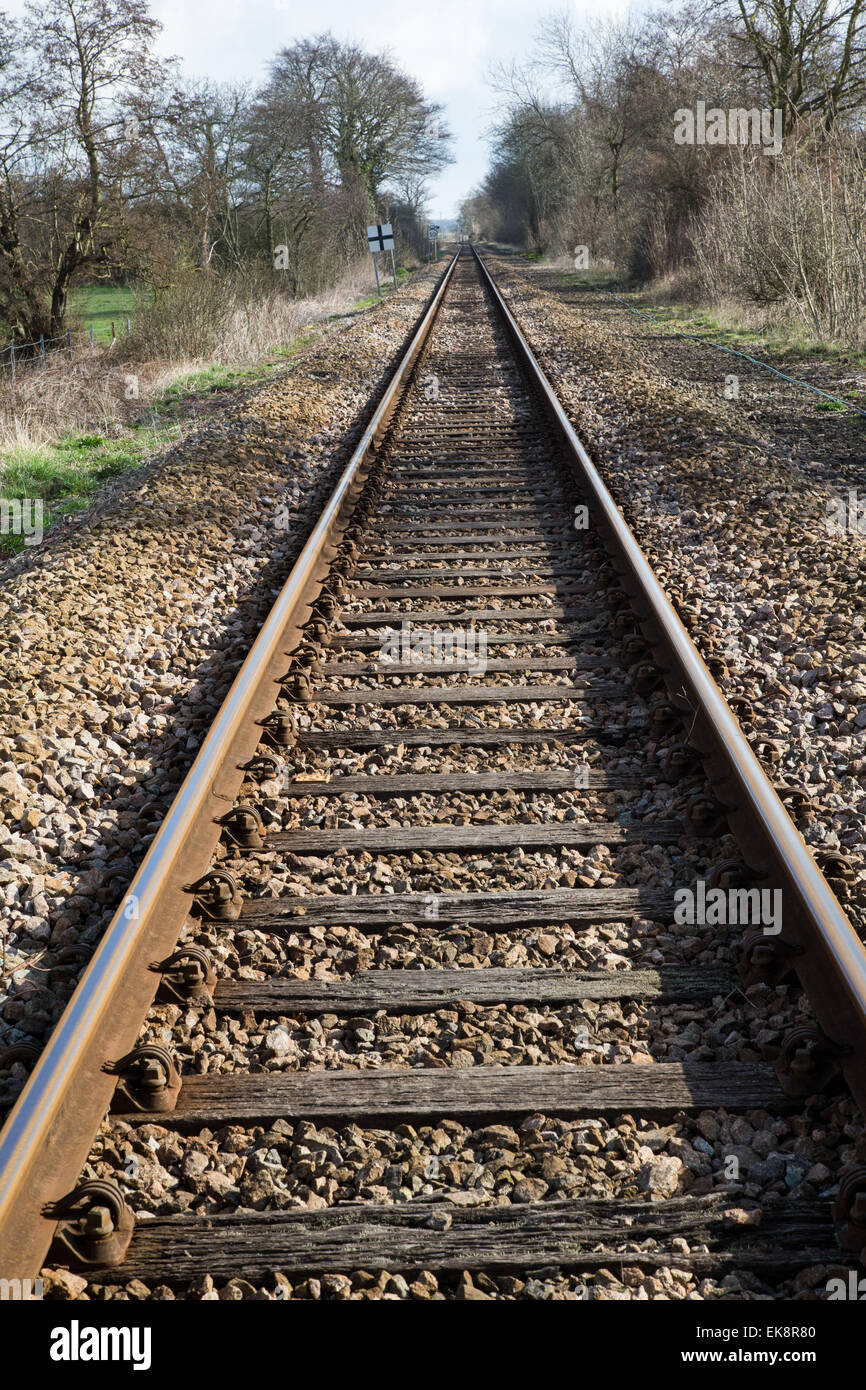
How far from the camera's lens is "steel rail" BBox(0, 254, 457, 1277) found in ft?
6.03

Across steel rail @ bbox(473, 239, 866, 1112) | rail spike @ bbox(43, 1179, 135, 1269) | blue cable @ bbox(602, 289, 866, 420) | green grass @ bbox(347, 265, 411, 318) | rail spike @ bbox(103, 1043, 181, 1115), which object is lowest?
rail spike @ bbox(43, 1179, 135, 1269)

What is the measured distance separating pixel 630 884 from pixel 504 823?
0.47 m

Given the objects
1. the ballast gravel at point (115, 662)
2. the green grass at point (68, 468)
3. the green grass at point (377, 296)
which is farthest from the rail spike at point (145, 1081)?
the green grass at point (377, 296)

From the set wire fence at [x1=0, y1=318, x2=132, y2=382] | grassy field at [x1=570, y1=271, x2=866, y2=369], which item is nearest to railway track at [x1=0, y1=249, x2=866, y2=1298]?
grassy field at [x1=570, y1=271, x2=866, y2=369]

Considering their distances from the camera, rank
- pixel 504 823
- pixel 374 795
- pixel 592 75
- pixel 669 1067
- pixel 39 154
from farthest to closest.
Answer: pixel 592 75 < pixel 39 154 < pixel 374 795 < pixel 504 823 < pixel 669 1067

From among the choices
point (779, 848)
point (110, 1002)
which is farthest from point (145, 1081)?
point (779, 848)

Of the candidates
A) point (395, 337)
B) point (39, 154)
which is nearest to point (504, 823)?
point (395, 337)

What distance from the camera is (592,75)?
40.3 metres

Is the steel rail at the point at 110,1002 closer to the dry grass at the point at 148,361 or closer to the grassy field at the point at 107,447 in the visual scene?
the grassy field at the point at 107,447

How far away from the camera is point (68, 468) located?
30.0ft

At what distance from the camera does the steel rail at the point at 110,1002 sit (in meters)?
1.84

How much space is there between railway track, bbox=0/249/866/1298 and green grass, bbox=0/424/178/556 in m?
4.68

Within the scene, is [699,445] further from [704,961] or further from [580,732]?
[704,961]

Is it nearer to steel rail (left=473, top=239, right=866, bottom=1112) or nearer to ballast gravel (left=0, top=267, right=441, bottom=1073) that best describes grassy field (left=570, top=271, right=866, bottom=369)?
ballast gravel (left=0, top=267, right=441, bottom=1073)
